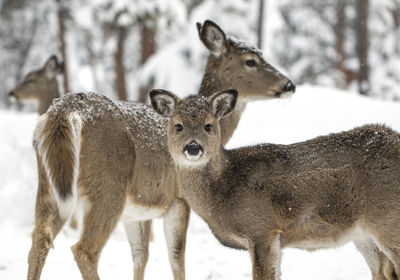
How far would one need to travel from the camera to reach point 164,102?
5.52 m

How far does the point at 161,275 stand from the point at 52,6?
2100cm

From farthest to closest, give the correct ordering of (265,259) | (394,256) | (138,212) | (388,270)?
(138,212) < (388,270) < (394,256) < (265,259)

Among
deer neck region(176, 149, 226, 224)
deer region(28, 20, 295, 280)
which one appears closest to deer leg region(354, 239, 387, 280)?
deer neck region(176, 149, 226, 224)

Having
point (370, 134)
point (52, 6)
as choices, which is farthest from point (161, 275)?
point (52, 6)

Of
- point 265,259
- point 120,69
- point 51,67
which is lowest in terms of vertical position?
point 265,259

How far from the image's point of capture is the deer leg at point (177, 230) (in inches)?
243

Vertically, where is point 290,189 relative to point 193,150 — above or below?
below

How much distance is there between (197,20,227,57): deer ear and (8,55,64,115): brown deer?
481 cm

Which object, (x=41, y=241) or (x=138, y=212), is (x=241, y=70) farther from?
(x=41, y=241)

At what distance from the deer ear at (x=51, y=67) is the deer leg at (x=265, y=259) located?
746 cm

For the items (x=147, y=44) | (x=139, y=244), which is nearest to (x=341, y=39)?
(x=147, y=44)

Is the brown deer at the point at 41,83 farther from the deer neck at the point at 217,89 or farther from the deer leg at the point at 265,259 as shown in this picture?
the deer leg at the point at 265,259

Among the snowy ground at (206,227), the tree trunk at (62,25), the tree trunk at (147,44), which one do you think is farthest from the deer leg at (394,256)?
the tree trunk at (62,25)

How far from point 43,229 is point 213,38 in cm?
326
